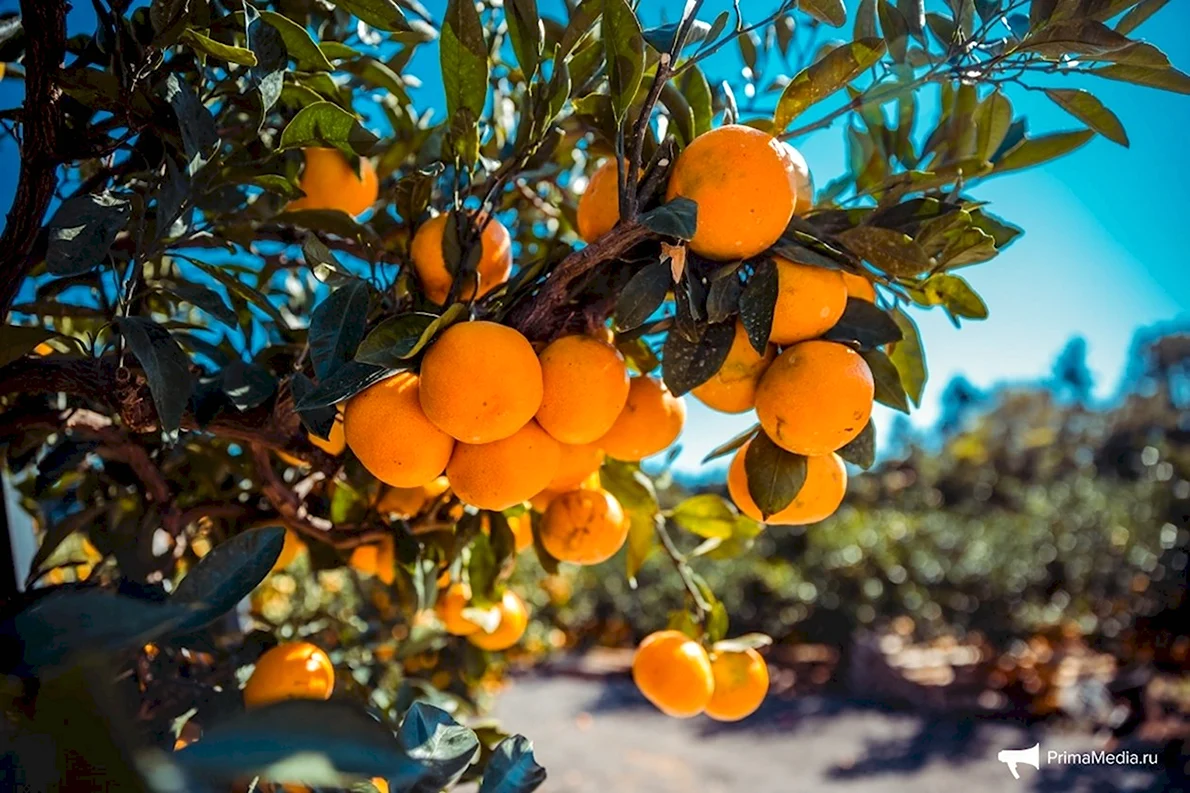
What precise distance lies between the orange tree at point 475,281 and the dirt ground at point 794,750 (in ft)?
9.54

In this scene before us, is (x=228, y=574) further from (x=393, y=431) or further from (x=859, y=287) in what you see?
(x=859, y=287)

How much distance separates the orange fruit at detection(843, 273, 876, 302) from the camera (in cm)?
74

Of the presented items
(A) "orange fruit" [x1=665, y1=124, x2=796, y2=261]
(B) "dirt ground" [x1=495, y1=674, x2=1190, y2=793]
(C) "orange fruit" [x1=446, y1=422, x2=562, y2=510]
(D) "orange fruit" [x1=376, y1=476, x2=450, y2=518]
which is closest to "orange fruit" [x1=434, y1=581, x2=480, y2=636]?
(D) "orange fruit" [x1=376, y1=476, x2=450, y2=518]

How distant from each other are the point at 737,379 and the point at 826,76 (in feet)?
0.85

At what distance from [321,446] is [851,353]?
1.58ft

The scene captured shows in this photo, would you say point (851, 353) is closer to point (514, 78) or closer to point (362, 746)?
point (362, 746)

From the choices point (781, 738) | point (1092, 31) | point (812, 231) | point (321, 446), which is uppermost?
point (1092, 31)

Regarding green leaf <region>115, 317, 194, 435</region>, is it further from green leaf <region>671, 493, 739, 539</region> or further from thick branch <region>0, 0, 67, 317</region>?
green leaf <region>671, 493, 739, 539</region>

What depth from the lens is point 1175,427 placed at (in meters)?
9.08

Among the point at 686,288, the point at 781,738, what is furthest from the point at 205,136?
the point at 781,738

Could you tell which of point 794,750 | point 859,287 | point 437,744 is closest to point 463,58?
point 859,287

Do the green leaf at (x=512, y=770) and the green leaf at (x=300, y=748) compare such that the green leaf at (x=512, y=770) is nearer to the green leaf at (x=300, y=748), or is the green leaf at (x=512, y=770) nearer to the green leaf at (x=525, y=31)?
the green leaf at (x=300, y=748)

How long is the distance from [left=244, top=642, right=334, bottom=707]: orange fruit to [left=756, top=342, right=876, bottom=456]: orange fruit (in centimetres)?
49

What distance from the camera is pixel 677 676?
94 centimetres
